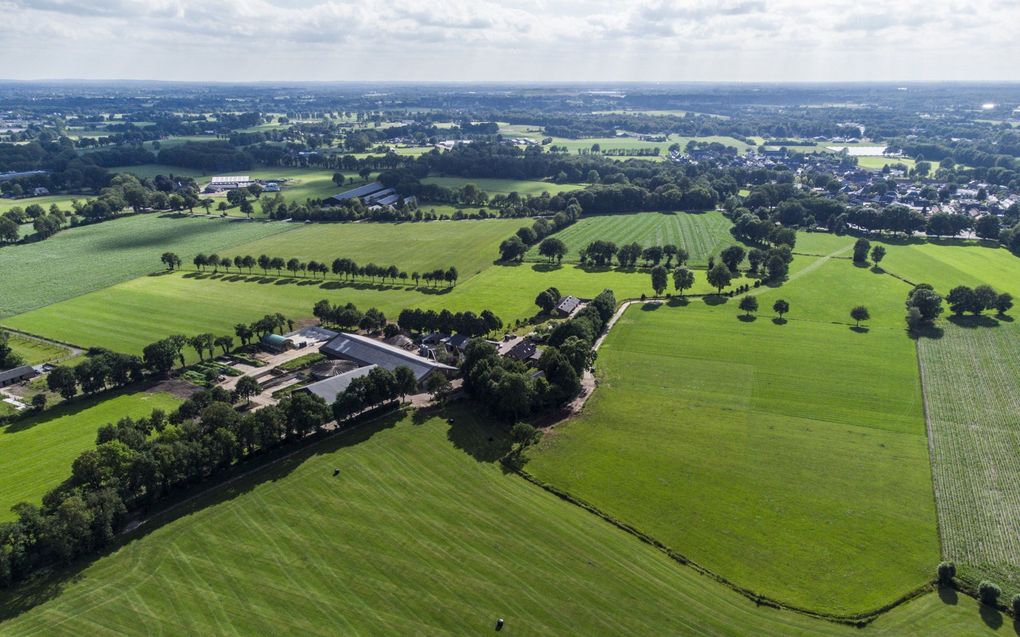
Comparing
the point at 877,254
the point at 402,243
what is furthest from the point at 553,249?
the point at 877,254

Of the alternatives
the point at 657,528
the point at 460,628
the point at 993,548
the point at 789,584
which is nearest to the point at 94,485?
the point at 460,628

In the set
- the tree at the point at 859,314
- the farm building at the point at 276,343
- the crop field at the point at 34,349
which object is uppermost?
the tree at the point at 859,314

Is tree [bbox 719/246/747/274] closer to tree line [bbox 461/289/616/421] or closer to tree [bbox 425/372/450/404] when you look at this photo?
tree line [bbox 461/289/616/421]

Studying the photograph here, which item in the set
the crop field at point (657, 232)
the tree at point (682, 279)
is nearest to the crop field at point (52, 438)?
the tree at point (682, 279)

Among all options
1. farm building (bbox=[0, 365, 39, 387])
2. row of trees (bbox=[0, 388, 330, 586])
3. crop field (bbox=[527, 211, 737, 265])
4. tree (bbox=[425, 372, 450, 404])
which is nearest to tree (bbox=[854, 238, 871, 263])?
crop field (bbox=[527, 211, 737, 265])

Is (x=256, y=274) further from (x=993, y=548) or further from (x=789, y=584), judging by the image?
(x=993, y=548)

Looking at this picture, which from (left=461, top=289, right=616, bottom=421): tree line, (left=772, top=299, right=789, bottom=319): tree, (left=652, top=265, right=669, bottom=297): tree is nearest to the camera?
(left=461, top=289, right=616, bottom=421): tree line

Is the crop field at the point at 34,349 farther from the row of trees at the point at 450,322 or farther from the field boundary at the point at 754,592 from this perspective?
the field boundary at the point at 754,592
